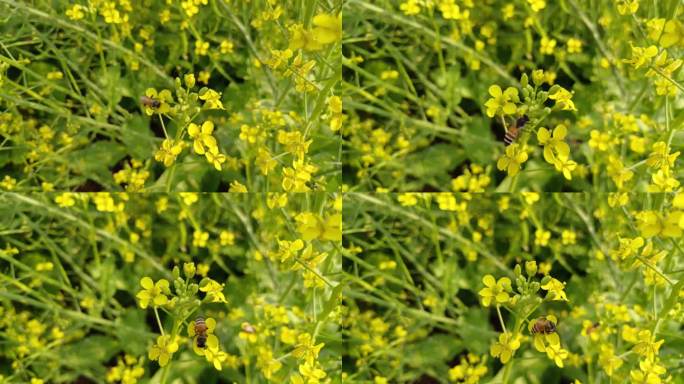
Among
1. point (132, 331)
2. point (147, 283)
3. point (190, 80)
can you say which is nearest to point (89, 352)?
point (132, 331)

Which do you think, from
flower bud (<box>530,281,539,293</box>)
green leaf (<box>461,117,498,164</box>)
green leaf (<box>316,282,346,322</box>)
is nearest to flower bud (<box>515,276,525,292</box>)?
flower bud (<box>530,281,539,293</box>)

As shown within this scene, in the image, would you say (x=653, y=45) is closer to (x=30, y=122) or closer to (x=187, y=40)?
(x=187, y=40)

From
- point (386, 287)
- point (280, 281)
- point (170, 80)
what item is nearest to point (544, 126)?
point (386, 287)

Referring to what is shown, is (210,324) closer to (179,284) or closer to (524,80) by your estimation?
(179,284)

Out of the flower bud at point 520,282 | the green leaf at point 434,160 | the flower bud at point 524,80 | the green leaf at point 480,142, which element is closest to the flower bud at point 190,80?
the green leaf at point 434,160

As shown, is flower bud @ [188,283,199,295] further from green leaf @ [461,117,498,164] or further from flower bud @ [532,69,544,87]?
flower bud @ [532,69,544,87]

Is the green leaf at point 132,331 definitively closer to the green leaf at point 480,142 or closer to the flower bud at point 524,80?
the green leaf at point 480,142
